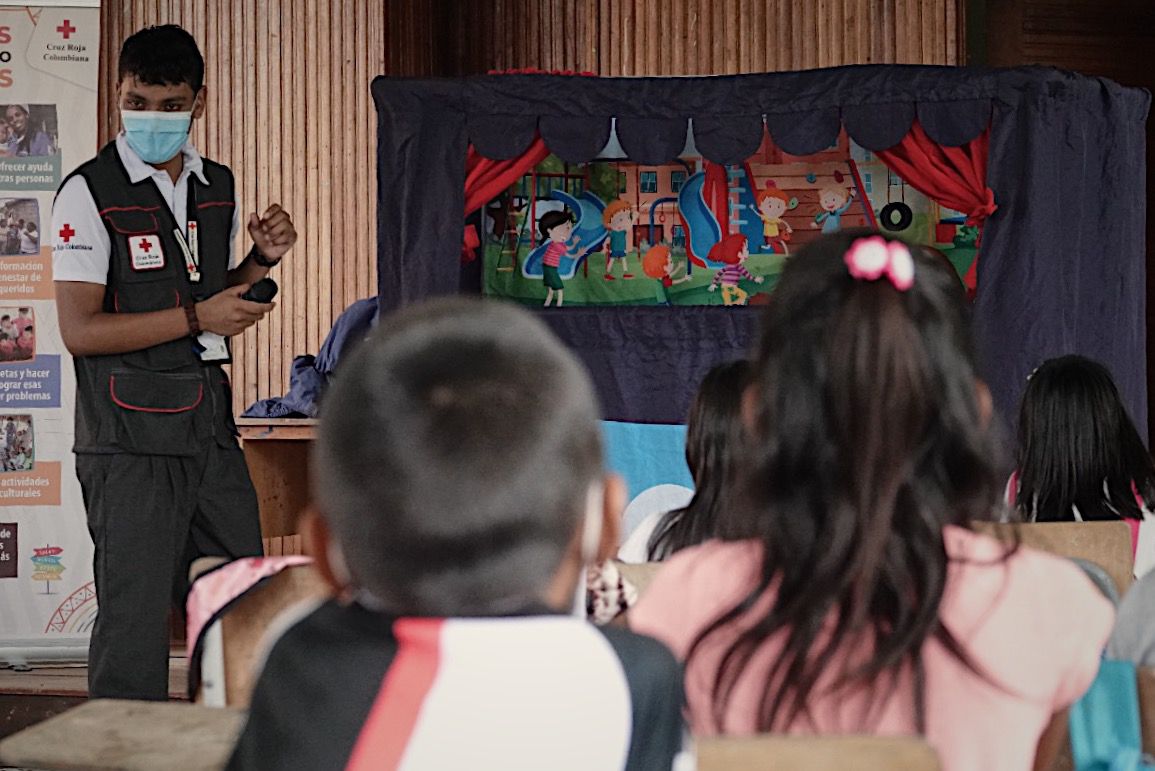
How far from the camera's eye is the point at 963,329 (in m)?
1.51

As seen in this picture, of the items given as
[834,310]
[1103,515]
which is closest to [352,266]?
[1103,515]

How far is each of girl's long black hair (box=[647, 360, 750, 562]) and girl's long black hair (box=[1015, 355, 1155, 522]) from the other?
0.72 meters

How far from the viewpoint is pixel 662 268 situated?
6578mm

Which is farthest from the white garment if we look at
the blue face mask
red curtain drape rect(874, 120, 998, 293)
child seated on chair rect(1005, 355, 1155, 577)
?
red curtain drape rect(874, 120, 998, 293)

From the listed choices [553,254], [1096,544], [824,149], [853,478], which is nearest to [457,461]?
[853,478]

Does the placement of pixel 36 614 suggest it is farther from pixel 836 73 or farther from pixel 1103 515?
pixel 1103 515

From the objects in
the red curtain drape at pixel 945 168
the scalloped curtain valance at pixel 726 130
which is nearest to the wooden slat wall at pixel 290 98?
the scalloped curtain valance at pixel 726 130

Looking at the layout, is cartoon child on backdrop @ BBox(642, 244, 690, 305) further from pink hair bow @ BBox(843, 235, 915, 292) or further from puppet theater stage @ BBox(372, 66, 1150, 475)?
pink hair bow @ BBox(843, 235, 915, 292)

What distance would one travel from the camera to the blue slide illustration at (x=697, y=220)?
Answer: 6.59 metres

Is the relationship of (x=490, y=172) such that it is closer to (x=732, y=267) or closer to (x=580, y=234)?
(x=580, y=234)

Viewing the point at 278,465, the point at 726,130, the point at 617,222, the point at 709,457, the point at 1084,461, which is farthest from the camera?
the point at 617,222

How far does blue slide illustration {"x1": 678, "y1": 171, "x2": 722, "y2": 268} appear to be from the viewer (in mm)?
6594

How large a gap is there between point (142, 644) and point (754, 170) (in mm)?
4081

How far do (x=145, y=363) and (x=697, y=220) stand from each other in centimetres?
358
